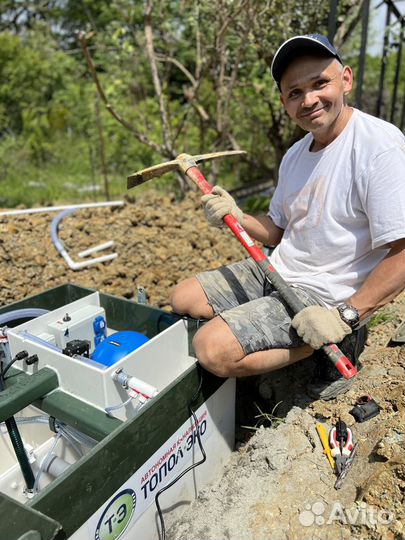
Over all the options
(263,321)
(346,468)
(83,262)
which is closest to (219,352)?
(263,321)

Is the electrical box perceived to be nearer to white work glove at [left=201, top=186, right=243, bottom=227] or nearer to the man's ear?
white work glove at [left=201, top=186, right=243, bottom=227]

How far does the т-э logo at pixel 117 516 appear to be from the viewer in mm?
1347

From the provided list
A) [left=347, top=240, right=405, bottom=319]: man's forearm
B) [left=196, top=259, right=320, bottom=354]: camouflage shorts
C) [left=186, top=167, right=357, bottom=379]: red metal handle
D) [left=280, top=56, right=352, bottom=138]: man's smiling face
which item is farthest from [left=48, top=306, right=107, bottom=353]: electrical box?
[left=280, top=56, right=352, bottom=138]: man's smiling face

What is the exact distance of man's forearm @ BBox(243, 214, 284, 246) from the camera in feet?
7.44

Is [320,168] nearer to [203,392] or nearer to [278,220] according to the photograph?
[278,220]

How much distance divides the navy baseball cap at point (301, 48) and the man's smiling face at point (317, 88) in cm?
2

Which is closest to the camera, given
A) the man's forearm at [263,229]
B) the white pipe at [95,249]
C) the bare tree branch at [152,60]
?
the man's forearm at [263,229]

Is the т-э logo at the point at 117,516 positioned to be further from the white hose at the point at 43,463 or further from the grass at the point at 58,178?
the grass at the point at 58,178

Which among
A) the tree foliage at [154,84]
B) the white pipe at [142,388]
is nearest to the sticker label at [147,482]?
the white pipe at [142,388]

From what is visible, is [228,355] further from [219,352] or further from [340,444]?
[340,444]

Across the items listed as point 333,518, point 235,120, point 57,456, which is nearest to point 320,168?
point 333,518

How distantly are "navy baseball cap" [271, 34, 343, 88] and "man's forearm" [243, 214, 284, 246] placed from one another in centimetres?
73

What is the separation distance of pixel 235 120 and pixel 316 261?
466cm

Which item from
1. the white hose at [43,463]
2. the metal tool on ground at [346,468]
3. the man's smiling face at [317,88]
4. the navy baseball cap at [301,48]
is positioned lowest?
the metal tool on ground at [346,468]
